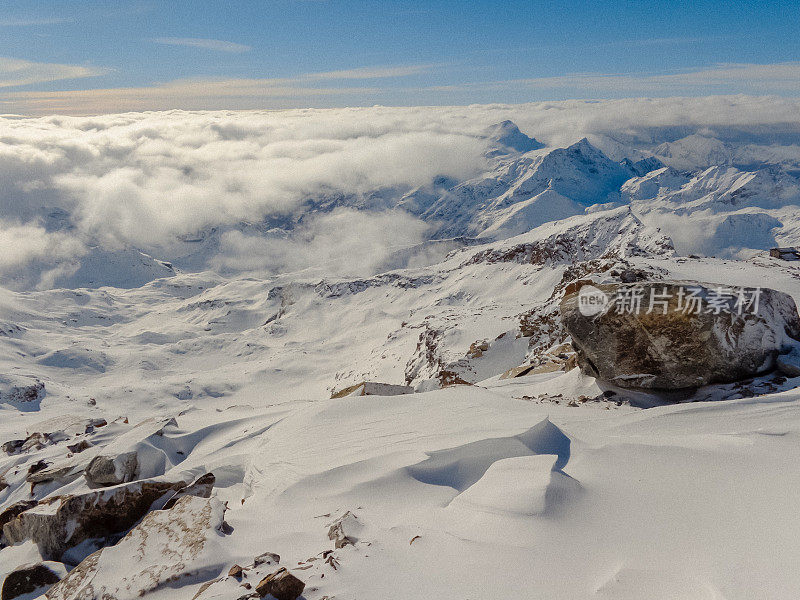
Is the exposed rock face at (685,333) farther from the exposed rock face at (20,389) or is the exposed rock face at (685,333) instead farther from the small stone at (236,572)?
the exposed rock face at (20,389)

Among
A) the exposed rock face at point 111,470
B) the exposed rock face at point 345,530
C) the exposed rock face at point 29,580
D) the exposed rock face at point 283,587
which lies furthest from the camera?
the exposed rock face at point 111,470

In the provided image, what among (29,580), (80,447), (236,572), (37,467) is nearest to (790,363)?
(236,572)

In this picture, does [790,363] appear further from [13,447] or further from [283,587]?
[13,447]

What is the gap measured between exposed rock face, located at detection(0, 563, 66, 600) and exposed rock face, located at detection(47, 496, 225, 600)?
3.71ft

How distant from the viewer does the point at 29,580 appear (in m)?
8.38

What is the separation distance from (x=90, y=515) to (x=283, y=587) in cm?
629

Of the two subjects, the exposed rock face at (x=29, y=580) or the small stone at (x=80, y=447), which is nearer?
the exposed rock face at (x=29, y=580)

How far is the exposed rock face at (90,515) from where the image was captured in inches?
376

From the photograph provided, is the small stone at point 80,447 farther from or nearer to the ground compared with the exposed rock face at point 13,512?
nearer to the ground

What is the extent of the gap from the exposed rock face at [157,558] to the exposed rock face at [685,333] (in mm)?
10263

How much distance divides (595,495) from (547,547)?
1.59 meters

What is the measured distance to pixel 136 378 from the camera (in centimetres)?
13438

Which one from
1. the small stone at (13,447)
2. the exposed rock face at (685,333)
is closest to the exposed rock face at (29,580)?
the exposed rock face at (685,333)

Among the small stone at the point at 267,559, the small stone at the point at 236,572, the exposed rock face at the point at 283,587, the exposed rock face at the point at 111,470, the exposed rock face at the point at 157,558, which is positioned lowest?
the exposed rock face at the point at 111,470
